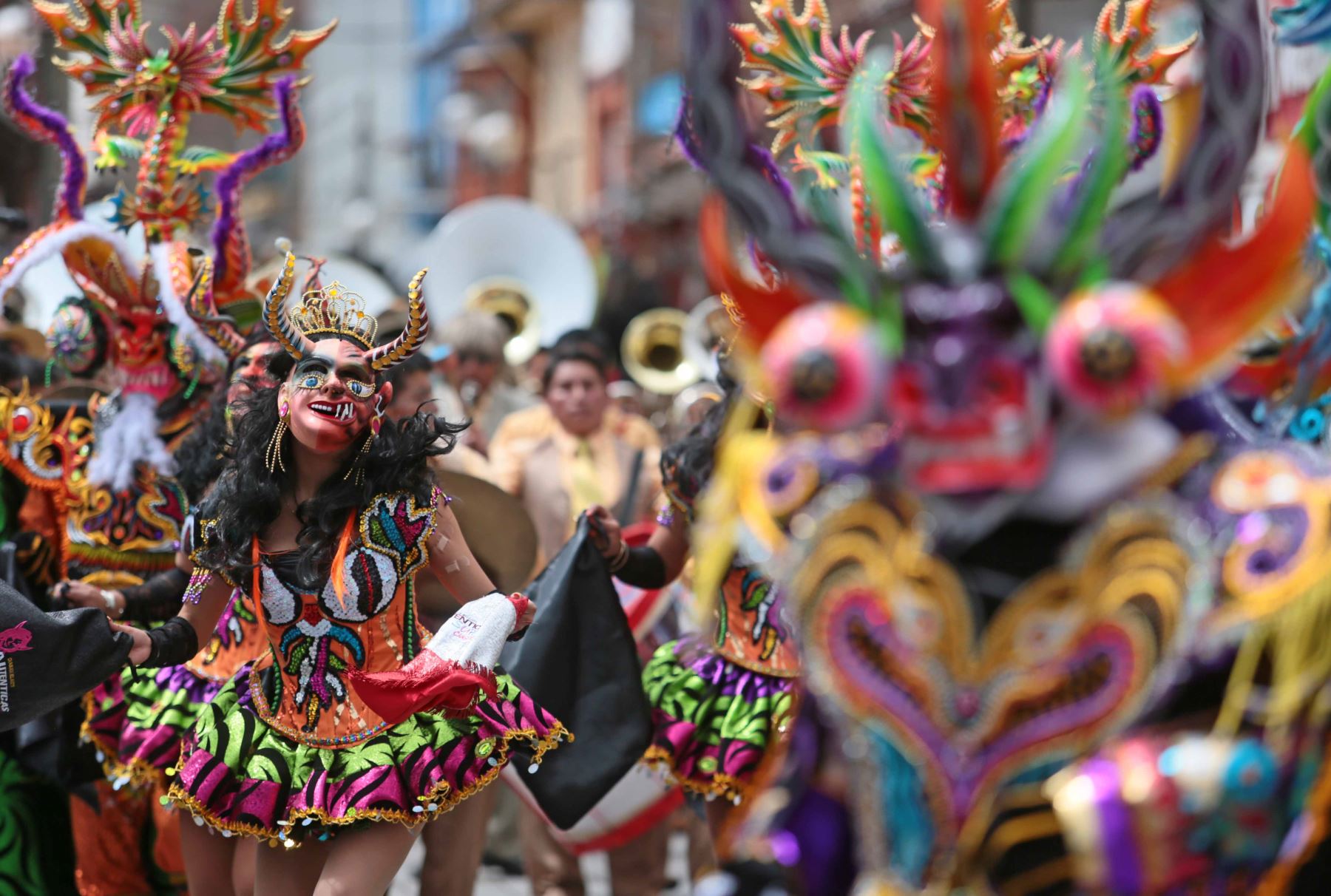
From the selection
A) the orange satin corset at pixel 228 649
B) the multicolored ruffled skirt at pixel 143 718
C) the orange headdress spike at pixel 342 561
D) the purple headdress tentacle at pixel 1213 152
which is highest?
the purple headdress tentacle at pixel 1213 152

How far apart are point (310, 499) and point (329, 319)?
47 cm

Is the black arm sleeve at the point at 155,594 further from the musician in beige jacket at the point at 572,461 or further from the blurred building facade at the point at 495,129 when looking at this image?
the blurred building facade at the point at 495,129

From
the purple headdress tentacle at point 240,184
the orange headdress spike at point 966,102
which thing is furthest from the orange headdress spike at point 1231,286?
the purple headdress tentacle at point 240,184

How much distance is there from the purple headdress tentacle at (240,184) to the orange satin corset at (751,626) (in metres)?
2.19

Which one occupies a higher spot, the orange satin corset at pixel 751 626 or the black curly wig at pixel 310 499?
the black curly wig at pixel 310 499

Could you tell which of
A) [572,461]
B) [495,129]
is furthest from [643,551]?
[495,129]

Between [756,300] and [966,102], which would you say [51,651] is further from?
[966,102]

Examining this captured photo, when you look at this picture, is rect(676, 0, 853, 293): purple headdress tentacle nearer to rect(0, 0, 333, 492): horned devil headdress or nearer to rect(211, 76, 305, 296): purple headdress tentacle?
rect(0, 0, 333, 492): horned devil headdress

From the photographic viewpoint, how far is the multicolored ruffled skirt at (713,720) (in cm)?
557

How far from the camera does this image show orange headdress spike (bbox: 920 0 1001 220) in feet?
9.98

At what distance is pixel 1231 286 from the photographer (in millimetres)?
3037

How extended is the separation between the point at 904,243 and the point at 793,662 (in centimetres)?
272

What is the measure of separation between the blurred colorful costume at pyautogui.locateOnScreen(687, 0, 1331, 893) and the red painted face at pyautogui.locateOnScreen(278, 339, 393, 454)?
1892mm

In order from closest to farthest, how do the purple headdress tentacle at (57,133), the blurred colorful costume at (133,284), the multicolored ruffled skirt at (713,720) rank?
the multicolored ruffled skirt at (713,720)
the blurred colorful costume at (133,284)
the purple headdress tentacle at (57,133)
